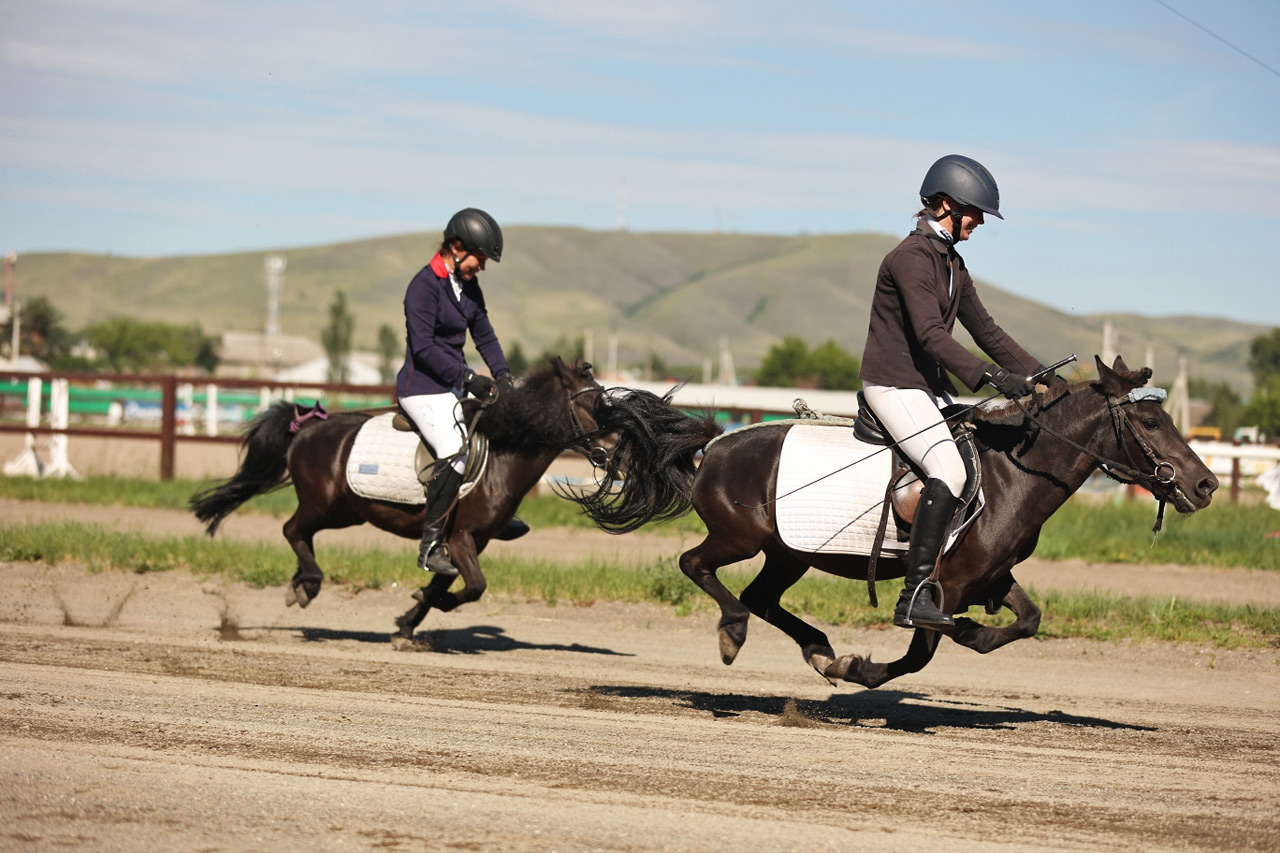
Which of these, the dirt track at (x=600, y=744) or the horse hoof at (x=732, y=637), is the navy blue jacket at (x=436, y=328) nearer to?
the dirt track at (x=600, y=744)

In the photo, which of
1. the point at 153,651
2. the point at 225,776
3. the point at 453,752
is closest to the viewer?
the point at 225,776

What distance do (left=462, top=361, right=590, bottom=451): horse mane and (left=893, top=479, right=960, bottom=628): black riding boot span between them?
3078 millimetres

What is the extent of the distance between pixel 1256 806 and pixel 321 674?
200 inches

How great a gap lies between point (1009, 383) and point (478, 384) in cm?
391

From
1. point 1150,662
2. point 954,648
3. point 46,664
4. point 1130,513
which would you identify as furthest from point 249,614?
point 1130,513

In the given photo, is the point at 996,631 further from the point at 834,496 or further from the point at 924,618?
the point at 834,496

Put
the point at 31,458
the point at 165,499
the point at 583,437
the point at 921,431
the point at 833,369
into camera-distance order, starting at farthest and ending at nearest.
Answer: the point at 833,369
the point at 31,458
the point at 165,499
the point at 583,437
the point at 921,431

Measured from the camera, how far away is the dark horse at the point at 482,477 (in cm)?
950

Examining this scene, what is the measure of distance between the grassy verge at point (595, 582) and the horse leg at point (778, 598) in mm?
3084

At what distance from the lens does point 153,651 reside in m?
8.70

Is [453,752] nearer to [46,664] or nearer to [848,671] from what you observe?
[848,671]

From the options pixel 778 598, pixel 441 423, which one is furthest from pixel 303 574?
pixel 778 598

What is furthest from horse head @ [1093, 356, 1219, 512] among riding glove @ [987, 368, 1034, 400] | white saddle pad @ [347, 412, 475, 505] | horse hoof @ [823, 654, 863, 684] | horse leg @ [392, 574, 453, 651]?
white saddle pad @ [347, 412, 475, 505]

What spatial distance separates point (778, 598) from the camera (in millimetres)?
8133
